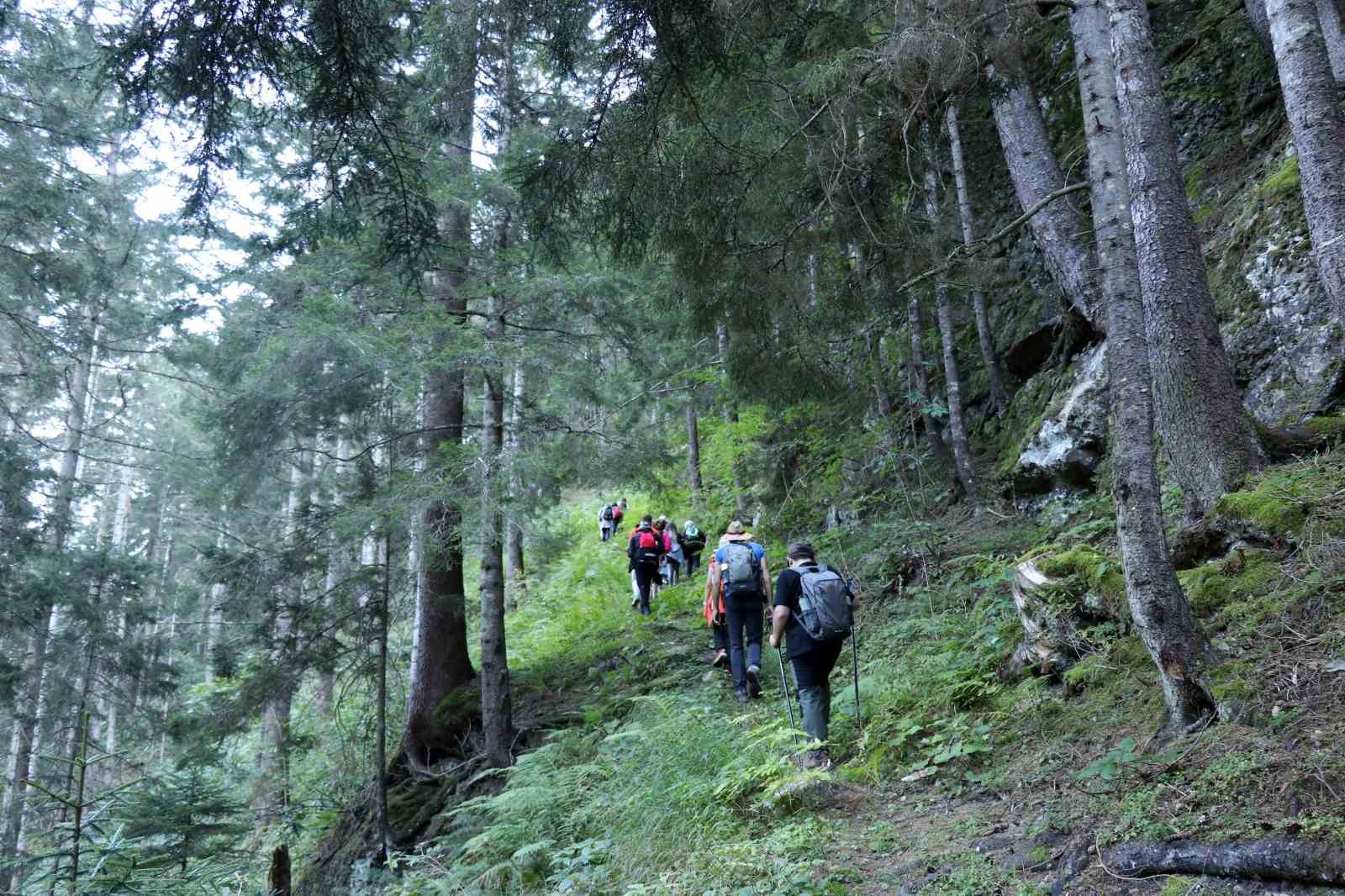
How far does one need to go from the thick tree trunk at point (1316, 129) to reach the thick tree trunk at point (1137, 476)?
1.07 meters

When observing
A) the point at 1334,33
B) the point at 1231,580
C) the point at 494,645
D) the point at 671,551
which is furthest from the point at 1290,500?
the point at 671,551

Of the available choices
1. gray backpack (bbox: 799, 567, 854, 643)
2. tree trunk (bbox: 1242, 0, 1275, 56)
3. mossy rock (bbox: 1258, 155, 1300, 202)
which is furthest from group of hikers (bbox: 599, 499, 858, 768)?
tree trunk (bbox: 1242, 0, 1275, 56)

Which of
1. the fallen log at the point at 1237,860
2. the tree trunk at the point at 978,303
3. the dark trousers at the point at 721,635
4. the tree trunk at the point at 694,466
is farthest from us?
the tree trunk at the point at 694,466

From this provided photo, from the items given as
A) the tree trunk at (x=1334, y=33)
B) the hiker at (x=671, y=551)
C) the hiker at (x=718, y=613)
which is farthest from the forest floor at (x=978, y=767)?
the hiker at (x=671, y=551)

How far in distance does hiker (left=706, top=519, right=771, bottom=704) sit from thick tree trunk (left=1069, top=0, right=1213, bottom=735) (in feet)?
14.3

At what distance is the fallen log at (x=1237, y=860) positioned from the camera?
253 cm

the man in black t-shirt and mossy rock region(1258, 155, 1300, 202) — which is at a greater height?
mossy rock region(1258, 155, 1300, 202)

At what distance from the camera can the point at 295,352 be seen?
928 cm

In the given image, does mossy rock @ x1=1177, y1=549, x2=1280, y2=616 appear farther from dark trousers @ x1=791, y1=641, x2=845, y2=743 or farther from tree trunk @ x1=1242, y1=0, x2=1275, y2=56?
tree trunk @ x1=1242, y1=0, x2=1275, y2=56

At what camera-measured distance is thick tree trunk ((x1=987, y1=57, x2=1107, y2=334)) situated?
31.4 ft

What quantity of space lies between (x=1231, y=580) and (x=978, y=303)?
278 inches

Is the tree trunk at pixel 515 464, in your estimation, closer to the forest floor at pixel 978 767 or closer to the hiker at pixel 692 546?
the forest floor at pixel 978 767

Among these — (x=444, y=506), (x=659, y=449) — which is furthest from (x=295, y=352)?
(x=659, y=449)

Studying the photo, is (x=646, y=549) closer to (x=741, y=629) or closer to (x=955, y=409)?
(x=741, y=629)
